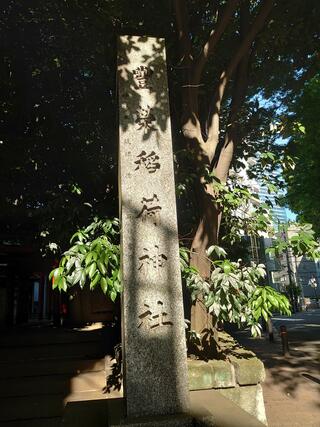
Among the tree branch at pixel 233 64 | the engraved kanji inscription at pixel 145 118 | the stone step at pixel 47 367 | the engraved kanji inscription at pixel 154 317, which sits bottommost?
the stone step at pixel 47 367

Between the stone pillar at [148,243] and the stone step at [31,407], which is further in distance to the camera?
the stone step at [31,407]

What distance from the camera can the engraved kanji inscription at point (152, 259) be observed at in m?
3.64

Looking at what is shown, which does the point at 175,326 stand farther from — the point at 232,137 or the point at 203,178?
the point at 232,137

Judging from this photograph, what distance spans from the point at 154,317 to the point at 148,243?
2.31ft

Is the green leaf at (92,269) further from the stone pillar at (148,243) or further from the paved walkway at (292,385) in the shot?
the paved walkway at (292,385)

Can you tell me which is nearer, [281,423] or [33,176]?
[281,423]

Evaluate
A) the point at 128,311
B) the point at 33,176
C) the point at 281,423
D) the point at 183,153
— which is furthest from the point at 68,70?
the point at 281,423

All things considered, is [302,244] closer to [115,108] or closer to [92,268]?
[92,268]

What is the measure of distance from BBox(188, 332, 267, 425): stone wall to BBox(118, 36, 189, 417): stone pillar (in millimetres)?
1405

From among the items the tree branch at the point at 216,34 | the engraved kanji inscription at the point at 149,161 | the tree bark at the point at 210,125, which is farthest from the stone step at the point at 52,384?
the tree branch at the point at 216,34

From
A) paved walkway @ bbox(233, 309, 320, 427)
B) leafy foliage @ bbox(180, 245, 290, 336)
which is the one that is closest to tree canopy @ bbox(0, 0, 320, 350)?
leafy foliage @ bbox(180, 245, 290, 336)

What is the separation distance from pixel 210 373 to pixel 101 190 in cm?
328

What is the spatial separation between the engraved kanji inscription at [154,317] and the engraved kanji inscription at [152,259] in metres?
0.35

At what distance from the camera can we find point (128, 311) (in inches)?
136
